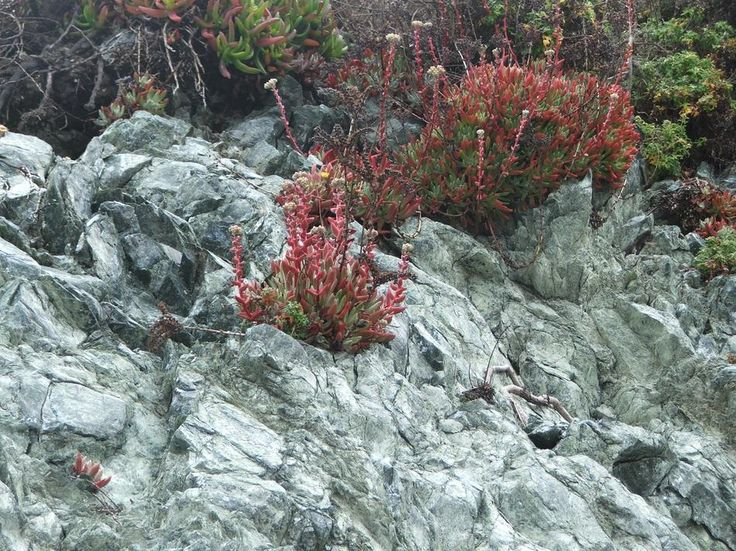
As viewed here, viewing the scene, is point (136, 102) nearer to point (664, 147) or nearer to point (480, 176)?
point (480, 176)

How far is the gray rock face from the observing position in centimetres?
468

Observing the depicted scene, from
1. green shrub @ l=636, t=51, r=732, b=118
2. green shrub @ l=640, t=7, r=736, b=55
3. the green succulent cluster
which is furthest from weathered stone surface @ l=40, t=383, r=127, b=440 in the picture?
green shrub @ l=640, t=7, r=736, b=55

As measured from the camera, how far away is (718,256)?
941 centimetres

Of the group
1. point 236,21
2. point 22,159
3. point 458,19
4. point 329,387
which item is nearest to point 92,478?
point 329,387

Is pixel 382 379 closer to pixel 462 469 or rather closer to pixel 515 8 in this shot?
pixel 462 469

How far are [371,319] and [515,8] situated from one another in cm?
703

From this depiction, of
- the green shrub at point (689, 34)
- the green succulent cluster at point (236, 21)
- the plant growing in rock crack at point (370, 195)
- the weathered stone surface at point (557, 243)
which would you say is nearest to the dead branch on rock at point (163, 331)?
the plant growing in rock crack at point (370, 195)

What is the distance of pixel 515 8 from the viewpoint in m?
11.6

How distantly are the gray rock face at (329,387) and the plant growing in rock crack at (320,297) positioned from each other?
19 centimetres

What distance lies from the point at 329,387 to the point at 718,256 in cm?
Answer: 555

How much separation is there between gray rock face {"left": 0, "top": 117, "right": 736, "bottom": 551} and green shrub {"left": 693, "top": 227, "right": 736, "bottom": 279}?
0.20 meters

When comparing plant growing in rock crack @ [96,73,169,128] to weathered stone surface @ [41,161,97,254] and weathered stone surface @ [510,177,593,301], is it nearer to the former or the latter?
weathered stone surface @ [41,161,97,254]

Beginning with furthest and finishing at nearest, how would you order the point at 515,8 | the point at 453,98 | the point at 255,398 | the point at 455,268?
the point at 515,8 → the point at 453,98 → the point at 455,268 → the point at 255,398


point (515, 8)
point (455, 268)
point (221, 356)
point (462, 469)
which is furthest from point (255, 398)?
point (515, 8)
